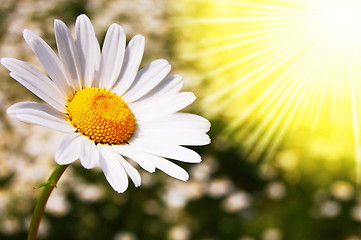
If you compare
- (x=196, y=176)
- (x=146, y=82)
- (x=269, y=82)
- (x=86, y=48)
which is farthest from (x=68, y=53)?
(x=269, y=82)

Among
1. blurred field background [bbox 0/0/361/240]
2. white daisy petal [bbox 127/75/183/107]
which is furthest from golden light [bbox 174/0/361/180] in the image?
white daisy petal [bbox 127/75/183/107]

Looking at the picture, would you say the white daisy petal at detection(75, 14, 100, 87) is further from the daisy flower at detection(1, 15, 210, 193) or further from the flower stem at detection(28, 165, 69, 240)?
the flower stem at detection(28, 165, 69, 240)

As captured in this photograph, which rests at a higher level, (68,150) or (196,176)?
(68,150)

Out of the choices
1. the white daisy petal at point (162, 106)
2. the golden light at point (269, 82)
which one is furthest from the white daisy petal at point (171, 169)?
the golden light at point (269, 82)

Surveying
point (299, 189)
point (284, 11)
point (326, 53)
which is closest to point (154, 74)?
point (326, 53)

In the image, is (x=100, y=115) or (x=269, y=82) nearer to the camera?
(x=100, y=115)

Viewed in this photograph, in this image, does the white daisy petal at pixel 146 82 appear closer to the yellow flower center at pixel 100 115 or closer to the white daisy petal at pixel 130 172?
the yellow flower center at pixel 100 115

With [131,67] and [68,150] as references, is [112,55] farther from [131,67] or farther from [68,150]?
[68,150]
